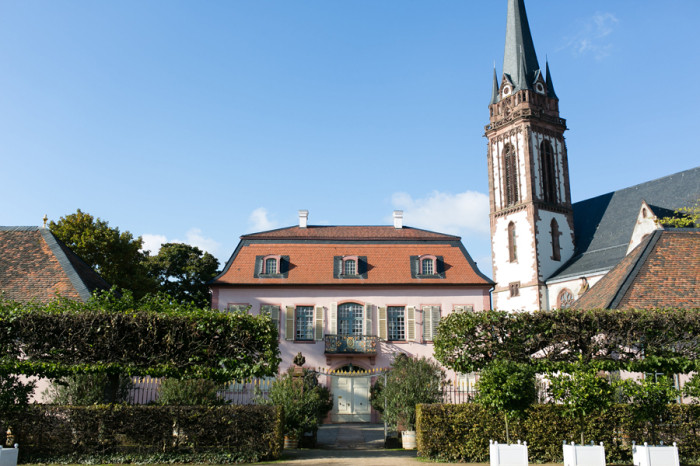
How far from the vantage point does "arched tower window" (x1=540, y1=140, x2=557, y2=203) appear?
142 ft

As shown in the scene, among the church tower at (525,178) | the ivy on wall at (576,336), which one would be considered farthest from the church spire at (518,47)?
the ivy on wall at (576,336)

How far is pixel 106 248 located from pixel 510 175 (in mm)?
29091

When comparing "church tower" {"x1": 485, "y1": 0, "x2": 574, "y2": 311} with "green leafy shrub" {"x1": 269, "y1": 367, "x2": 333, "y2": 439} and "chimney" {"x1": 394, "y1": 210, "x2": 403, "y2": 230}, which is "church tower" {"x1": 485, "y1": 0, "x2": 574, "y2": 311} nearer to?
"chimney" {"x1": 394, "y1": 210, "x2": 403, "y2": 230}

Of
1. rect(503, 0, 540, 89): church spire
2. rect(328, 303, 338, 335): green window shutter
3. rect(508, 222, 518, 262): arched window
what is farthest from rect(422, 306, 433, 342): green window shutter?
rect(503, 0, 540, 89): church spire

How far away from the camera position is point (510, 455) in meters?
11.9

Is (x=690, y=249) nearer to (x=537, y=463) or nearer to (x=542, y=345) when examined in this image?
(x=542, y=345)

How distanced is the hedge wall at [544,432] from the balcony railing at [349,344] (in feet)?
43.6

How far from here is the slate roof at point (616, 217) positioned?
120 ft

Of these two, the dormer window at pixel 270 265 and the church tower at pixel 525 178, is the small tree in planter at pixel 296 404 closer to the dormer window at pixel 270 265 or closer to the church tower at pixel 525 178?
the dormer window at pixel 270 265

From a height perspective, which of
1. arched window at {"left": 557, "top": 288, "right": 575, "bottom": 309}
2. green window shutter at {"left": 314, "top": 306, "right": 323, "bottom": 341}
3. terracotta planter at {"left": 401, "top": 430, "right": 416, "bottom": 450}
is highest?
arched window at {"left": 557, "top": 288, "right": 575, "bottom": 309}

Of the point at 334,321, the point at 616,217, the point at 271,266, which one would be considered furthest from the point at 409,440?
the point at 616,217

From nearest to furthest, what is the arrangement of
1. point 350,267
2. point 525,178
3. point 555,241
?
point 350,267 < point 555,241 < point 525,178

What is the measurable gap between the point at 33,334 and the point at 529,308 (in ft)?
110

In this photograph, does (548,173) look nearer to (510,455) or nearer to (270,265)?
(270,265)
